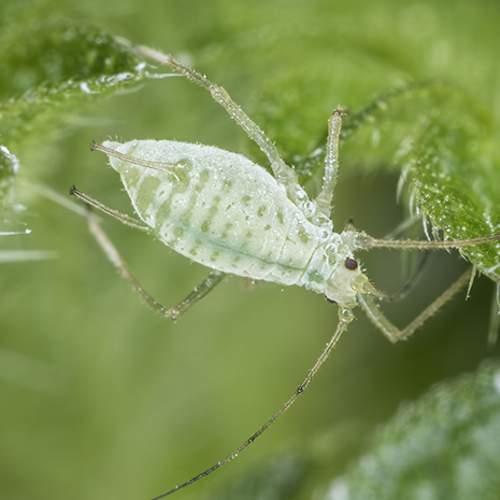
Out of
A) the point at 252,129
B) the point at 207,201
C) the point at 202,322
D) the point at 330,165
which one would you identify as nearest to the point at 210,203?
the point at 207,201

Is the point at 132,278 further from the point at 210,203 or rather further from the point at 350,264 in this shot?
the point at 350,264

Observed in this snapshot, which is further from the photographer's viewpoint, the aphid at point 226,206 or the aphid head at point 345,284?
the aphid head at point 345,284

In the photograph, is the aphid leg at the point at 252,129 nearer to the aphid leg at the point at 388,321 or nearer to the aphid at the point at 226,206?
the aphid at the point at 226,206

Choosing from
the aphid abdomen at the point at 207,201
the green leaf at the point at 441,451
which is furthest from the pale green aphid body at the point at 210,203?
the green leaf at the point at 441,451

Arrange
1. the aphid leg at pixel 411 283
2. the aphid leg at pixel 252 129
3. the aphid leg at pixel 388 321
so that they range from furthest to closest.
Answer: the aphid leg at pixel 411 283, the aphid leg at pixel 388 321, the aphid leg at pixel 252 129

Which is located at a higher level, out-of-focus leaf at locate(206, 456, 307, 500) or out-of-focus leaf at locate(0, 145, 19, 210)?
out-of-focus leaf at locate(0, 145, 19, 210)

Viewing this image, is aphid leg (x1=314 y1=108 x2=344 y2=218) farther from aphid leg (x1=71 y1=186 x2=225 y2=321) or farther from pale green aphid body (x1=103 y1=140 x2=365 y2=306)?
aphid leg (x1=71 y1=186 x2=225 y2=321)

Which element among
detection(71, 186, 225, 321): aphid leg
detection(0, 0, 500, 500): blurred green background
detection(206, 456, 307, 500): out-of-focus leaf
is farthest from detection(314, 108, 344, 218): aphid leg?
detection(206, 456, 307, 500): out-of-focus leaf
